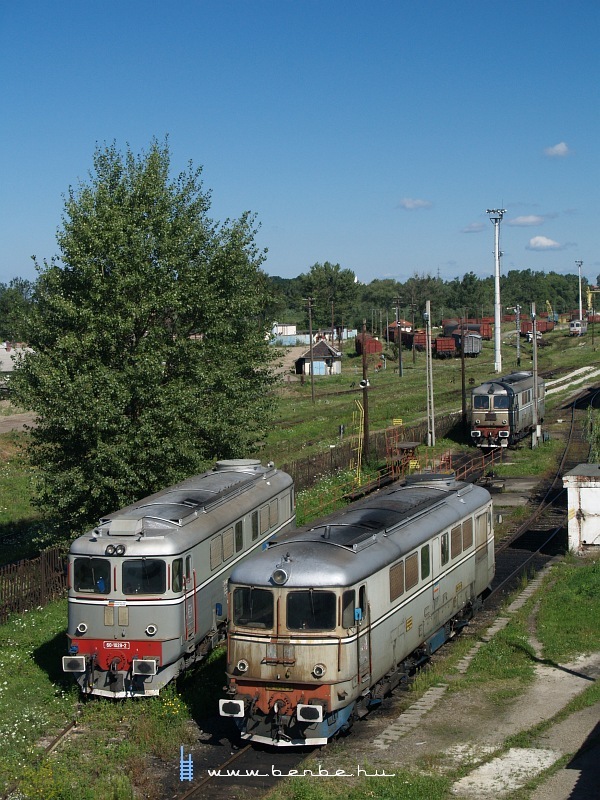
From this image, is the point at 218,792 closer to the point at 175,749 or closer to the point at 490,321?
the point at 175,749

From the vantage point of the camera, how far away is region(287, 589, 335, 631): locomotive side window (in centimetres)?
1373

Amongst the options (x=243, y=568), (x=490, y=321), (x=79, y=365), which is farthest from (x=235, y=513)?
(x=490, y=321)

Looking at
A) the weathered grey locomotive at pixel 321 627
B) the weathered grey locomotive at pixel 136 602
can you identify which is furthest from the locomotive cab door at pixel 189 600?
the weathered grey locomotive at pixel 321 627

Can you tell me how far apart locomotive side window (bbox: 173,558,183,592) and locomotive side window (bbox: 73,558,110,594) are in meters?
1.16

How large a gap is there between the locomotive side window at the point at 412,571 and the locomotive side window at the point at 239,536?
4.60 metres

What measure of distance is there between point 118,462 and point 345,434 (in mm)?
30195

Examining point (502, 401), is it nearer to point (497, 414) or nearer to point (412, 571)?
point (497, 414)

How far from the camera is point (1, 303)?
125m

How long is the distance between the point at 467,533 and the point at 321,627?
6814 millimetres

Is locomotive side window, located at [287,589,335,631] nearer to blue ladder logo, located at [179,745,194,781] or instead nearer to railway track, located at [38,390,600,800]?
railway track, located at [38,390,600,800]

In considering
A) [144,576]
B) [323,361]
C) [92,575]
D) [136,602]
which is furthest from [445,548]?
[323,361]

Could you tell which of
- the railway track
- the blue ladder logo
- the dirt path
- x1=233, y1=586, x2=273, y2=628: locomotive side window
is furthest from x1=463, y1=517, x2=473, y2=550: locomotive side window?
the blue ladder logo

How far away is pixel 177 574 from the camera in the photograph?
1662 cm

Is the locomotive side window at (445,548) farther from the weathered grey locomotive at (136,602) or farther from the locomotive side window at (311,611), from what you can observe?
the locomotive side window at (311,611)
